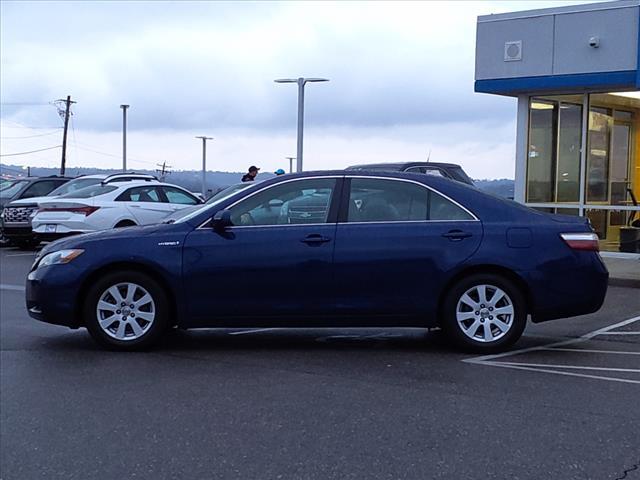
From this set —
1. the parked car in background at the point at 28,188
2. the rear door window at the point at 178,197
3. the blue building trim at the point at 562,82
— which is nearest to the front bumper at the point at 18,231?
the parked car in background at the point at 28,188

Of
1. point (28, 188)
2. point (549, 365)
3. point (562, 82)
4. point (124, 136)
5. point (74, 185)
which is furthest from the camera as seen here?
point (124, 136)

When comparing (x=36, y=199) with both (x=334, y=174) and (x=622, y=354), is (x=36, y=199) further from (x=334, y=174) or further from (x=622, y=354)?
(x=622, y=354)

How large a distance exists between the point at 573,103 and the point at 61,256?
11606 mm

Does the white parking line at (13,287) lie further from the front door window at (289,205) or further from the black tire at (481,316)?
the black tire at (481,316)

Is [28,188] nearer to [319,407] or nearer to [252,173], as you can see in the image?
[252,173]

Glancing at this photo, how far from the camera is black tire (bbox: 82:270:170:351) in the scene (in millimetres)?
7738

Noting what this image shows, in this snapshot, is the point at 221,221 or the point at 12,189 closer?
the point at 221,221

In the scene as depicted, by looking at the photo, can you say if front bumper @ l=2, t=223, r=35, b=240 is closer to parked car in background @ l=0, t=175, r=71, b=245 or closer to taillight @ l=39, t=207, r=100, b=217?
parked car in background @ l=0, t=175, r=71, b=245

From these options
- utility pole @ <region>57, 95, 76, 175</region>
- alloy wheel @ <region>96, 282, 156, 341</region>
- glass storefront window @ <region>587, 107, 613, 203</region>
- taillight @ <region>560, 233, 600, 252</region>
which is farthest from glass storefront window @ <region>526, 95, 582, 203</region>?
utility pole @ <region>57, 95, 76, 175</region>

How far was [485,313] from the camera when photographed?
25.4 ft

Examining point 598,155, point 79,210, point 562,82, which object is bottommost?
point 79,210

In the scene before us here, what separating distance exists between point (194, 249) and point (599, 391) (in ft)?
11.6

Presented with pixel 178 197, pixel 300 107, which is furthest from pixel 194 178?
pixel 178 197

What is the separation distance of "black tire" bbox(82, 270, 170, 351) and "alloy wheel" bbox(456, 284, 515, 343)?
8.57 ft
